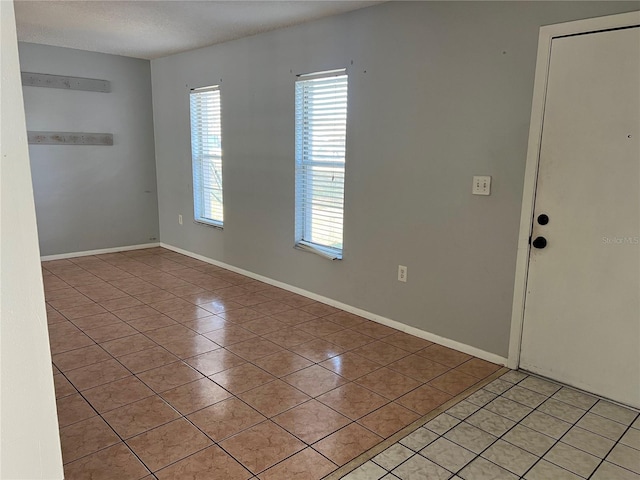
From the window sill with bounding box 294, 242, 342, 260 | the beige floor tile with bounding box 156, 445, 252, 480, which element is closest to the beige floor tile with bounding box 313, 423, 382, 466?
the beige floor tile with bounding box 156, 445, 252, 480

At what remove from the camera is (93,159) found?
541 cm

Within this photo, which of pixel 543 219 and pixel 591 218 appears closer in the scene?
pixel 591 218

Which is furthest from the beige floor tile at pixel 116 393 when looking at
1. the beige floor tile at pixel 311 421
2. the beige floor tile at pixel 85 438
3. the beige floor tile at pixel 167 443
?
the beige floor tile at pixel 311 421

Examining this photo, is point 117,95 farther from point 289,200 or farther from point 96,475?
point 96,475

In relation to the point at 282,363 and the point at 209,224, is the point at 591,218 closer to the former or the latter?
the point at 282,363

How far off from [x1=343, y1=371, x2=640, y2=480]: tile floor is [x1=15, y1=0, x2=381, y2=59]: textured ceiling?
8.93ft

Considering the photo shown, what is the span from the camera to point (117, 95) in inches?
216

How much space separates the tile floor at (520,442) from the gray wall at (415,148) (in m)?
0.52

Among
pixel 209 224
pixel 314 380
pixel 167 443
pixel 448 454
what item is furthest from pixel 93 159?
pixel 448 454

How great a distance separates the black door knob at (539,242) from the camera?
259cm

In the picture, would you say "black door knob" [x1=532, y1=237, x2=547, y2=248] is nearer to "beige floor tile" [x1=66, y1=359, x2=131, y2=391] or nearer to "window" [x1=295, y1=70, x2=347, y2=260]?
"window" [x1=295, y1=70, x2=347, y2=260]

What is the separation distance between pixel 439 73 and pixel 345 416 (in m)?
2.15

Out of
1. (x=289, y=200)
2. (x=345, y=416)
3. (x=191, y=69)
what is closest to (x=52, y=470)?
(x=345, y=416)

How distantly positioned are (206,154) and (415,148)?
2.77 metres
